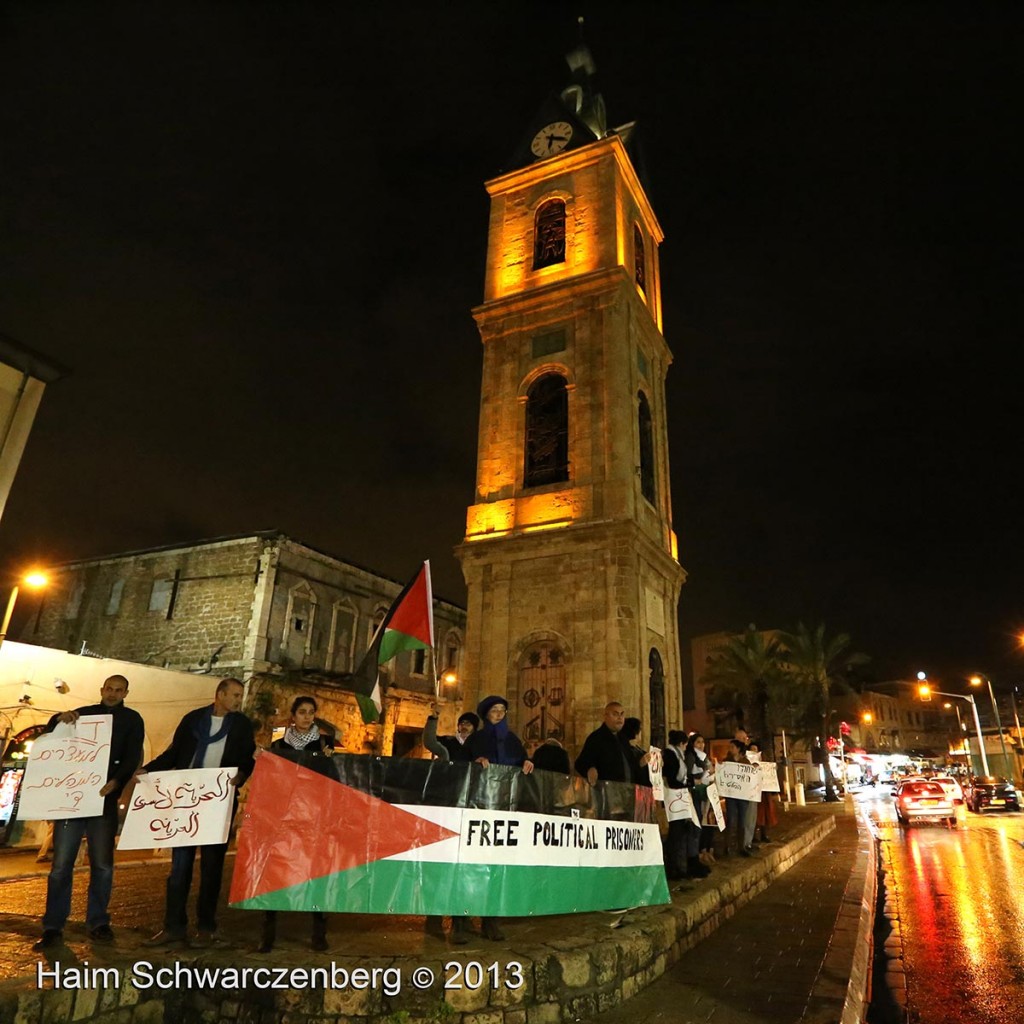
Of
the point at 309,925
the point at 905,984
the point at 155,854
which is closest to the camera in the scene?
the point at 309,925

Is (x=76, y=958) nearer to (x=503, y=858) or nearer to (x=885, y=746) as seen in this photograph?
(x=503, y=858)

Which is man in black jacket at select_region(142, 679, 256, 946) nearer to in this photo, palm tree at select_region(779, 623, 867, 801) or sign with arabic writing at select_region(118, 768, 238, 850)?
sign with arabic writing at select_region(118, 768, 238, 850)

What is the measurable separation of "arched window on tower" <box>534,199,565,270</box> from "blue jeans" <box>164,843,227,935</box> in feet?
57.4

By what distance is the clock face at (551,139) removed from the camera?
2109 centimetres

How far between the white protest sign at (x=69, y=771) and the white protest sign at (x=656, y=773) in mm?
5423

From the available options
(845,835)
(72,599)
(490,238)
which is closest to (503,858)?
(845,835)

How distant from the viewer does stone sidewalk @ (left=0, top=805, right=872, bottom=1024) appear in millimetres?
4242

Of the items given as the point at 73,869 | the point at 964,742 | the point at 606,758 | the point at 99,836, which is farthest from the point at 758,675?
the point at 964,742

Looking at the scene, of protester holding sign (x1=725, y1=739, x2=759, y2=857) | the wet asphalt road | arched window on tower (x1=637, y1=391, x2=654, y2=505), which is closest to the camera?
the wet asphalt road

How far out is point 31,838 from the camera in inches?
584

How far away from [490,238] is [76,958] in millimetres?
19818

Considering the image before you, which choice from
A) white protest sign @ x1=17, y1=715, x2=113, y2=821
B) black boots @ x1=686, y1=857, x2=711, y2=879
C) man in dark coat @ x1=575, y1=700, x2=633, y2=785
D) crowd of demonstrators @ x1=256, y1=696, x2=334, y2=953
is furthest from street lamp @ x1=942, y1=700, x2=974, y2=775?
white protest sign @ x1=17, y1=715, x2=113, y2=821

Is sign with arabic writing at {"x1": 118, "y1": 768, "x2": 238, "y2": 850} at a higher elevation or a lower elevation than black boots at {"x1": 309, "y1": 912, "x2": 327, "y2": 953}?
higher

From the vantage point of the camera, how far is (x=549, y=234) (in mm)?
20281
